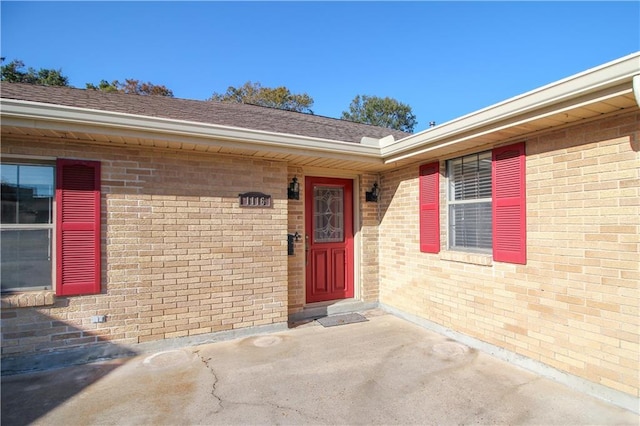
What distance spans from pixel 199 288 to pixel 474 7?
20.3 ft

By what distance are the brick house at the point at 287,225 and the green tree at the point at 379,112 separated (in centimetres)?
2625

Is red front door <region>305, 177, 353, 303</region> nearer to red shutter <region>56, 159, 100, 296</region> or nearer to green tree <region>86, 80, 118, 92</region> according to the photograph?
red shutter <region>56, 159, 100, 296</region>

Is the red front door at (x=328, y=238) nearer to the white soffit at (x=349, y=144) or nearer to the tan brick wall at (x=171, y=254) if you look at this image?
the tan brick wall at (x=171, y=254)

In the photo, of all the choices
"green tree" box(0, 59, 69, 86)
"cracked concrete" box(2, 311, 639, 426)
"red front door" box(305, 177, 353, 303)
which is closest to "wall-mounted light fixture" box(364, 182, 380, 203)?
"red front door" box(305, 177, 353, 303)

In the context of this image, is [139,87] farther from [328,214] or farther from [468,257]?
[468,257]

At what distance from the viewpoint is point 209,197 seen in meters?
4.34

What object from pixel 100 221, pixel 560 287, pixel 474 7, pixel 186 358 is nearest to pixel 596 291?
pixel 560 287

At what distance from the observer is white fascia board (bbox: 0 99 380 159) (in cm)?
310

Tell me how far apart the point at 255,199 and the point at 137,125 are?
174 cm

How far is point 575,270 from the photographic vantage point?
10.1ft

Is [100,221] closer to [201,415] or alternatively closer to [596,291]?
[201,415]

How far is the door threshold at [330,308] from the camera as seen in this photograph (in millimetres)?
5281

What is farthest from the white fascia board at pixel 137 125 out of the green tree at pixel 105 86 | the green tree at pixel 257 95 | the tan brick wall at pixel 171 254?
the green tree at pixel 257 95

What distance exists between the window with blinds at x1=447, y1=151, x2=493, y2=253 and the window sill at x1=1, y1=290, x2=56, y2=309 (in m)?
5.04
